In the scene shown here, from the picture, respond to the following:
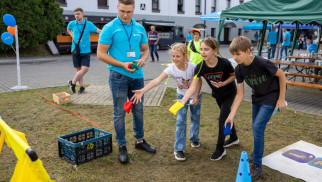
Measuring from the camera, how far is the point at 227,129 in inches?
120

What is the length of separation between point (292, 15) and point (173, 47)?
498 centimetres

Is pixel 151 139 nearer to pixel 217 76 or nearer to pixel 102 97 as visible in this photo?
pixel 217 76

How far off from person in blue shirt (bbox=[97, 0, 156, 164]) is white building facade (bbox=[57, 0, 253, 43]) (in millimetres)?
22527

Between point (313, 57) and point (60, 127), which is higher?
point (313, 57)

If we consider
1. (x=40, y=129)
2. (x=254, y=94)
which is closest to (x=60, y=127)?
(x=40, y=129)

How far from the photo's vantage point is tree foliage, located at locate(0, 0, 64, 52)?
53.5ft

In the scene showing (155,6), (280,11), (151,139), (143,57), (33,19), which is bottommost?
(151,139)

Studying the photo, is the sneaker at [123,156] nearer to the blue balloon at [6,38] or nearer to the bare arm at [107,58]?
the bare arm at [107,58]

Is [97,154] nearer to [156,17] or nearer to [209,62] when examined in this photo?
[209,62]

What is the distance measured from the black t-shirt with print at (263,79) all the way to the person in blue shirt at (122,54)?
1.28 metres

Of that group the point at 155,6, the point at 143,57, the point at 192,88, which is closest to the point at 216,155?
the point at 192,88

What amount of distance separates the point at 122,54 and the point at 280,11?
18.3ft

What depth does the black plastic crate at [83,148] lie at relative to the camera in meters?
3.34

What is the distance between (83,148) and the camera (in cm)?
342
